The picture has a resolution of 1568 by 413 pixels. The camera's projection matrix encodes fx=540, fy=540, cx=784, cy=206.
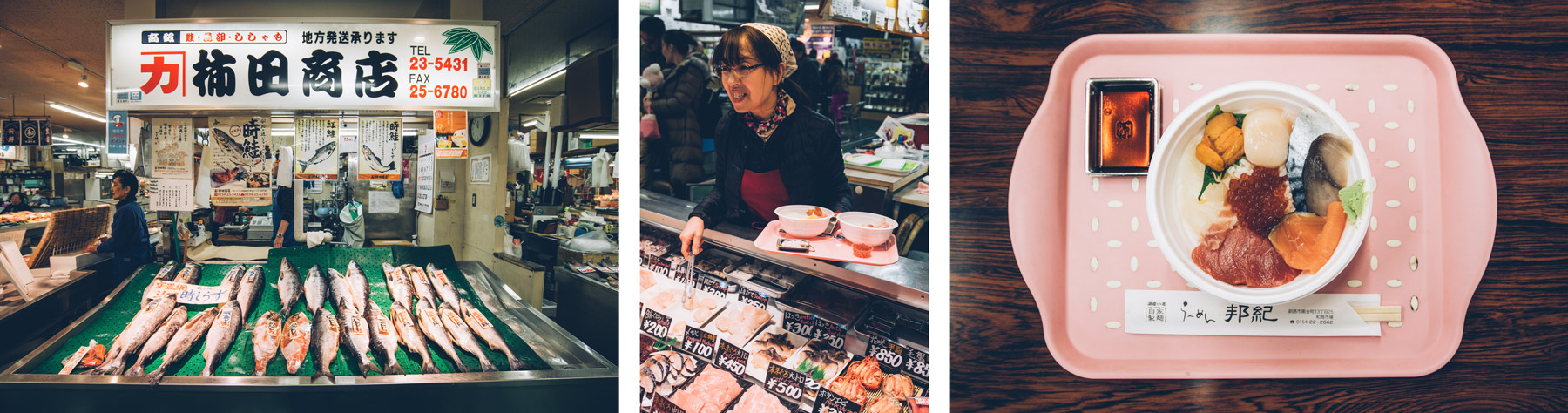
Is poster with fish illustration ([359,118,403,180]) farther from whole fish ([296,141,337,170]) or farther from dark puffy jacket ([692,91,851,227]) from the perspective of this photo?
dark puffy jacket ([692,91,851,227])

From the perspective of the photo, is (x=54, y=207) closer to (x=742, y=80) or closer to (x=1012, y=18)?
(x=742, y=80)

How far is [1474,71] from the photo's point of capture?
1568 millimetres

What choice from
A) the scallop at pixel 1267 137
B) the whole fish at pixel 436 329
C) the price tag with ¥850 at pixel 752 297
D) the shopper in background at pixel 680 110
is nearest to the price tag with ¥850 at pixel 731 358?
the price tag with ¥850 at pixel 752 297

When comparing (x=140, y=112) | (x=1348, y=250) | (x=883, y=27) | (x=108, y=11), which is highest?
(x=108, y=11)

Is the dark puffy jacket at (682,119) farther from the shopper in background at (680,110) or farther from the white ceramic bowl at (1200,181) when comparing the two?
the white ceramic bowl at (1200,181)

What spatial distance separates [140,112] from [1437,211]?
165 inches

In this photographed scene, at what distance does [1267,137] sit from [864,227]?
1.07 meters

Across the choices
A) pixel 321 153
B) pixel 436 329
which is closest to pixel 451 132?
pixel 321 153

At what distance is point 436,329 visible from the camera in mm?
1912

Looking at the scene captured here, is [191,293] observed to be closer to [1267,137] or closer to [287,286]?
[287,286]

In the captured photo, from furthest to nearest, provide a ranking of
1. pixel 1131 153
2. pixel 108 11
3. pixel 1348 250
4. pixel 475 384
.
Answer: pixel 108 11 < pixel 475 384 < pixel 1131 153 < pixel 1348 250

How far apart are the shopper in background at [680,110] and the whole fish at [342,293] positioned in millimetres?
1340

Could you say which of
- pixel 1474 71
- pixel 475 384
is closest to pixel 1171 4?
pixel 1474 71

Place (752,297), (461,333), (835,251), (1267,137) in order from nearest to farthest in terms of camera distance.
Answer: (1267,137)
(835,251)
(752,297)
(461,333)
